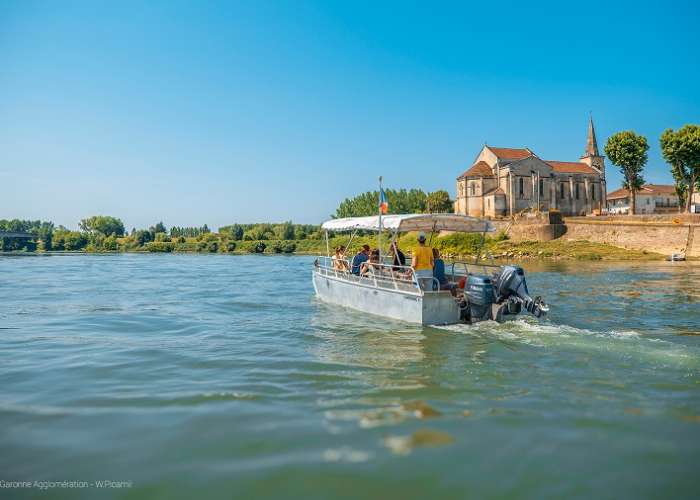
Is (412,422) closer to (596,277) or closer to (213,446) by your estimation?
(213,446)

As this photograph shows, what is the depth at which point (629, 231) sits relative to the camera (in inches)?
2037

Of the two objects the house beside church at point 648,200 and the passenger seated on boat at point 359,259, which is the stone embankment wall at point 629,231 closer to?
the house beside church at point 648,200

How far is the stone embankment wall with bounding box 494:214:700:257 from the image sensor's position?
46.4m

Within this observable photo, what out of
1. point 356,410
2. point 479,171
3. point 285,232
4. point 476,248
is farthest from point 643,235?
point 285,232

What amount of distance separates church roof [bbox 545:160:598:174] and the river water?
67166mm

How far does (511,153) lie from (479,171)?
641 cm

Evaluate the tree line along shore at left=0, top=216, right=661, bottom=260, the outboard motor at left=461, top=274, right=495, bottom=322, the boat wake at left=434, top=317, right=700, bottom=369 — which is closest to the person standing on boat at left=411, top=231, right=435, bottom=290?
the outboard motor at left=461, top=274, right=495, bottom=322

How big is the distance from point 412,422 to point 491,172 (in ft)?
233

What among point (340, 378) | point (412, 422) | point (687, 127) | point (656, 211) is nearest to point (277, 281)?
point (340, 378)

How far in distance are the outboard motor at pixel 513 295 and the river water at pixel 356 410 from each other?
436 millimetres

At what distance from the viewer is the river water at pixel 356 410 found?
5000 millimetres

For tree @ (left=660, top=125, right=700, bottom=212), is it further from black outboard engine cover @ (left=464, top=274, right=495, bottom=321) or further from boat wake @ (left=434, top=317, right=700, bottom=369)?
black outboard engine cover @ (left=464, top=274, right=495, bottom=321)

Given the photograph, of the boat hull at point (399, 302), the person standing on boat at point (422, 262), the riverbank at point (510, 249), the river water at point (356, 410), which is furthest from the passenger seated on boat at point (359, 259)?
the riverbank at point (510, 249)

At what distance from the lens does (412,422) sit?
20.9 feet
